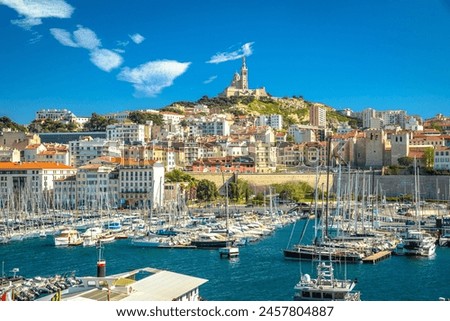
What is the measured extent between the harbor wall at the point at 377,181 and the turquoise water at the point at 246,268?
22.4 ft

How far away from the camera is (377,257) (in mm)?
8367

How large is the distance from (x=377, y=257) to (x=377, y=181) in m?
9.06

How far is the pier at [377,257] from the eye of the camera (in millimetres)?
8148

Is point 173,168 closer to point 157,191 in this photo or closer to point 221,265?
point 157,191

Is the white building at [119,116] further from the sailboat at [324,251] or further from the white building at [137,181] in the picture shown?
the sailboat at [324,251]

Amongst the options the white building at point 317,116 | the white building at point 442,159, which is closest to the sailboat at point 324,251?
the white building at point 442,159

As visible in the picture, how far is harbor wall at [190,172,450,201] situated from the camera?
55.0 feet

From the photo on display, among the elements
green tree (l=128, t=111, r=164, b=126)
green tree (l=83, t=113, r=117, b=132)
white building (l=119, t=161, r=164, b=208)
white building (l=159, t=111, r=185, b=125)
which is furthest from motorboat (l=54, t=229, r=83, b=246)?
white building (l=159, t=111, r=185, b=125)

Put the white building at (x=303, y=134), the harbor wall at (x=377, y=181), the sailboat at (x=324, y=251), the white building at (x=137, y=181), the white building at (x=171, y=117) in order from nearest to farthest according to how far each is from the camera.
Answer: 1. the sailboat at (x=324, y=251)
2. the white building at (x=137, y=181)
3. the harbor wall at (x=377, y=181)
4. the white building at (x=171, y=117)
5. the white building at (x=303, y=134)

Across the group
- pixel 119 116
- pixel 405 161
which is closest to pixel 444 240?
pixel 405 161

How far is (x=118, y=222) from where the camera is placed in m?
12.2

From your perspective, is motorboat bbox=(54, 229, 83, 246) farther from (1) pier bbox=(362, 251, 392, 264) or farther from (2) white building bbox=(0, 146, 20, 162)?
(2) white building bbox=(0, 146, 20, 162)

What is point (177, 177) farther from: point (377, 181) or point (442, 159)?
point (442, 159)

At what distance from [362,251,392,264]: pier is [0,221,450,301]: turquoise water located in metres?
0.11
